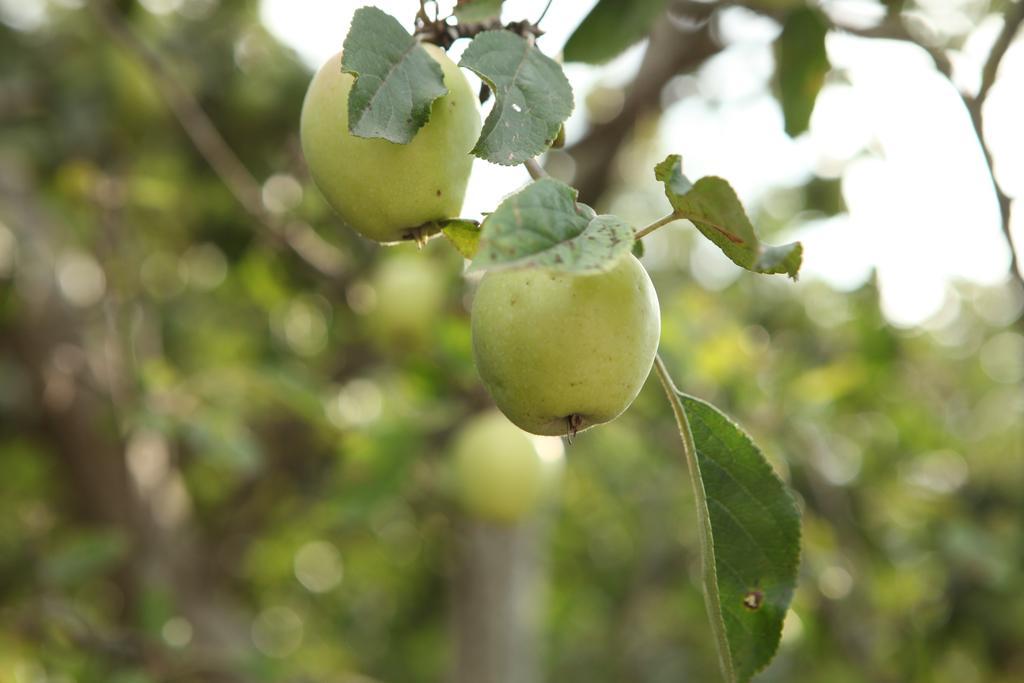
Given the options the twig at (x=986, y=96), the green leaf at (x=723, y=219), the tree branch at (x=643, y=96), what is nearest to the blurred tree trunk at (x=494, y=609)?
the tree branch at (x=643, y=96)

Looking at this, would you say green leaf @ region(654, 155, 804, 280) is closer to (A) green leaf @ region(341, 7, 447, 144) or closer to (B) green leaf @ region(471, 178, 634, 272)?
(B) green leaf @ region(471, 178, 634, 272)

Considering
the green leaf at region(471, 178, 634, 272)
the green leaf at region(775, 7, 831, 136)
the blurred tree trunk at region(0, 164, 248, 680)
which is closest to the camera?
the green leaf at region(471, 178, 634, 272)

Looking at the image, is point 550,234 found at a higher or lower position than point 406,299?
higher

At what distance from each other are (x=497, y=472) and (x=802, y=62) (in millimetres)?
1139

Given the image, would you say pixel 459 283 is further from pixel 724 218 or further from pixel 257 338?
pixel 724 218

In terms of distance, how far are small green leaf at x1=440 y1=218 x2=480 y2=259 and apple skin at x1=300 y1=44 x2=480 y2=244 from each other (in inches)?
0.6

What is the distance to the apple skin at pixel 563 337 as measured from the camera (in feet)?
2.25

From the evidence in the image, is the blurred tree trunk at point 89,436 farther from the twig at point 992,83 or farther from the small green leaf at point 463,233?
the twig at point 992,83

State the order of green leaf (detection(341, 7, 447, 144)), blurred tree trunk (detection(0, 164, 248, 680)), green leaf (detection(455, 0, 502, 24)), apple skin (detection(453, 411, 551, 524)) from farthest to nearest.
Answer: blurred tree trunk (detection(0, 164, 248, 680))
apple skin (detection(453, 411, 551, 524))
green leaf (detection(455, 0, 502, 24))
green leaf (detection(341, 7, 447, 144))

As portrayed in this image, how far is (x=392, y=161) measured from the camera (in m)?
0.73

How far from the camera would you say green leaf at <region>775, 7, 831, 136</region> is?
3.94 feet

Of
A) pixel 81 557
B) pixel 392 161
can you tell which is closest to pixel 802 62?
pixel 392 161

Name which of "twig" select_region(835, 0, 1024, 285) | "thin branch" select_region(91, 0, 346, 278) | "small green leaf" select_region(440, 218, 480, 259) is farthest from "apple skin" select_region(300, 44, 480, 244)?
"thin branch" select_region(91, 0, 346, 278)

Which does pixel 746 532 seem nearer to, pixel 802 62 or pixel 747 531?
pixel 747 531
